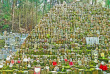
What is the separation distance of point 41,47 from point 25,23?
15.2 metres

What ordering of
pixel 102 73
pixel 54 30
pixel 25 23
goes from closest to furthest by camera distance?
pixel 102 73, pixel 54 30, pixel 25 23

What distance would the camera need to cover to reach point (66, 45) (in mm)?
7754

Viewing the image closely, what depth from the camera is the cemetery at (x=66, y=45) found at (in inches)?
230

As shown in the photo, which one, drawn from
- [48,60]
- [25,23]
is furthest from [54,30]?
[25,23]

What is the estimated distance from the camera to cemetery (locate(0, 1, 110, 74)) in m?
5.83

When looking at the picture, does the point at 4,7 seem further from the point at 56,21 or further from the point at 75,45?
the point at 75,45

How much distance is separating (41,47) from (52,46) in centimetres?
61

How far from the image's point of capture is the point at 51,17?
9867mm

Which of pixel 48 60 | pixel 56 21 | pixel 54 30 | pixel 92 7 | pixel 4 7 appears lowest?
pixel 48 60

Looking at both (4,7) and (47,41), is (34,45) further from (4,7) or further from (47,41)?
(4,7)

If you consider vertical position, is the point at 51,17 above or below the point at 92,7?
below

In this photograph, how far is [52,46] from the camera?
303 inches

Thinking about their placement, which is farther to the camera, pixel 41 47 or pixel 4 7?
pixel 4 7

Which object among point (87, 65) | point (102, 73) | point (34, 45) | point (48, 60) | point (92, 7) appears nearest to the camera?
point (102, 73)
